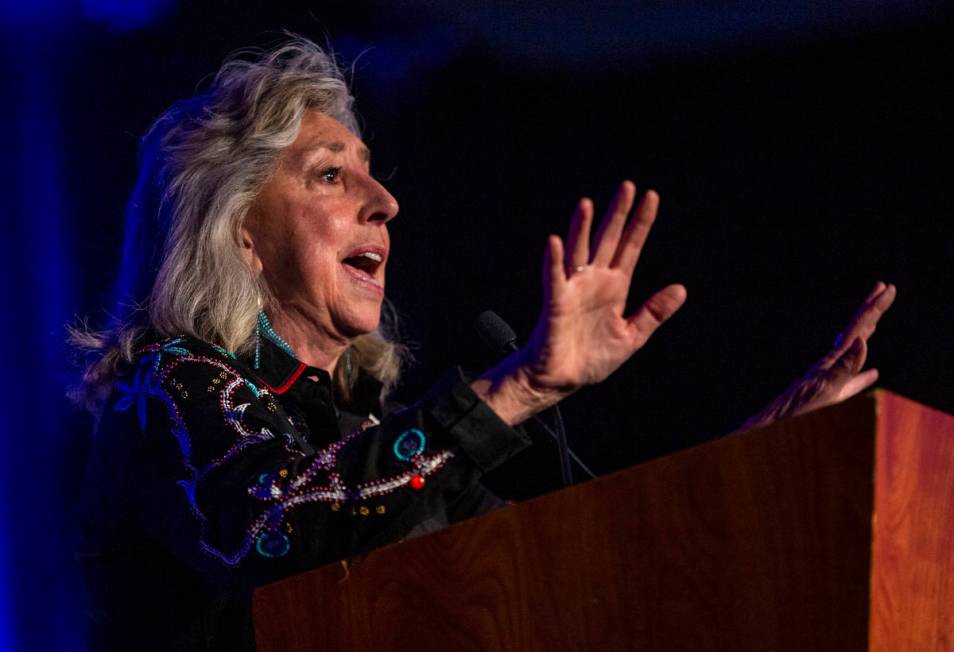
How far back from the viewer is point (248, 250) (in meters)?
2.25

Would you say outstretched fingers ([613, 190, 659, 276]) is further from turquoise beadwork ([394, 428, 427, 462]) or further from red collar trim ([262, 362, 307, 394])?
red collar trim ([262, 362, 307, 394])

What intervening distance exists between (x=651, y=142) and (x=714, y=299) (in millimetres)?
472

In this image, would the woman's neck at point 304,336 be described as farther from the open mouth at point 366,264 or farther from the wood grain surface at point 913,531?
the wood grain surface at point 913,531

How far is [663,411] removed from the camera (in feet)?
9.51

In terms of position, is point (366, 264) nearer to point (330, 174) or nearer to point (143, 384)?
point (330, 174)

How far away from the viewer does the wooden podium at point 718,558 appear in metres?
0.95

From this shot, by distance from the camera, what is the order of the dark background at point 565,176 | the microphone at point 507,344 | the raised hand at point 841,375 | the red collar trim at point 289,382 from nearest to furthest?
1. the raised hand at point 841,375
2. the microphone at point 507,344
3. the red collar trim at point 289,382
4. the dark background at point 565,176

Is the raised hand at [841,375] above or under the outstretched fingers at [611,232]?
under

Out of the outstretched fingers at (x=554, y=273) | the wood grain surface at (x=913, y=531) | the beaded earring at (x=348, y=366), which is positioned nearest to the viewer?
the wood grain surface at (x=913, y=531)

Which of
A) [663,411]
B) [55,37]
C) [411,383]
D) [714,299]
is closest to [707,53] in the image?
[714,299]

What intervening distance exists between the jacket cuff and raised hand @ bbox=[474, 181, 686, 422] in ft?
0.06

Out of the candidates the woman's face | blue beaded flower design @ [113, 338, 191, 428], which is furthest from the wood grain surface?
the woman's face

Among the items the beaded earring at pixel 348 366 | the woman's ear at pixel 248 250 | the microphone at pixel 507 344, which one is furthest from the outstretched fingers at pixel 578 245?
the beaded earring at pixel 348 366

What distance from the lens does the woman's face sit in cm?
220
